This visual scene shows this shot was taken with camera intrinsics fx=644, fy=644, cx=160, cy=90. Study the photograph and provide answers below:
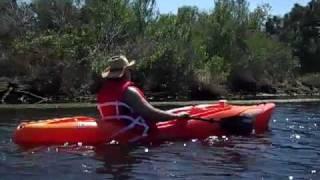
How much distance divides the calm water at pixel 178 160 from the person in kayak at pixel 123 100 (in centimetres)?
72

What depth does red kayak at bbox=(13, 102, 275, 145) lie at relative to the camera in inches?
509

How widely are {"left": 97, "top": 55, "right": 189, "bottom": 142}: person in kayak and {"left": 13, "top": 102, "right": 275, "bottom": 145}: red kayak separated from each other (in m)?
0.14

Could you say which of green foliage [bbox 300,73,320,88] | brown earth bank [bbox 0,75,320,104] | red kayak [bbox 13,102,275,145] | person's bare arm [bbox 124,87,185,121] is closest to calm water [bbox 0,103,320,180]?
red kayak [bbox 13,102,275,145]

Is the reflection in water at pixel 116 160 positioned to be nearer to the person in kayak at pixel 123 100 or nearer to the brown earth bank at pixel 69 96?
the person in kayak at pixel 123 100

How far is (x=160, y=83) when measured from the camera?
45000 mm

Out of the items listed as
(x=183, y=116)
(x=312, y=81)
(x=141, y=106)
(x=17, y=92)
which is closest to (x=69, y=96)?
(x=17, y=92)

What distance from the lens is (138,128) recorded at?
13.3 metres

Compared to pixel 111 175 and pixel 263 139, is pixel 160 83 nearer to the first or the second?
pixel 263 139

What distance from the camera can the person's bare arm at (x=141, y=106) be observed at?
1302cm

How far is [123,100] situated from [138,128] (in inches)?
27.5

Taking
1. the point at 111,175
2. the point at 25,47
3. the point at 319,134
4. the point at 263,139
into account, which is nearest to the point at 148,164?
the point at 111,175

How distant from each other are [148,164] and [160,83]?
34316 mm

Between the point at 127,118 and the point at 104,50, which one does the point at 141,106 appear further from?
the point at 104,50

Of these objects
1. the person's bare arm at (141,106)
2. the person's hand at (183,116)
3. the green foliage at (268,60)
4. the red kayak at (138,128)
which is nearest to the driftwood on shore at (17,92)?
the red kayak at (138,128)
